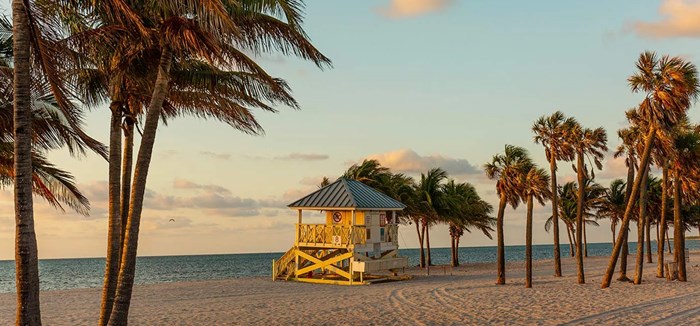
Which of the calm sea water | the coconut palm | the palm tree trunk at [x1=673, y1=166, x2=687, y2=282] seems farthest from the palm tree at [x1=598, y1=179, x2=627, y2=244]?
the calm sea water

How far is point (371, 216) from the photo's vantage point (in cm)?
3250

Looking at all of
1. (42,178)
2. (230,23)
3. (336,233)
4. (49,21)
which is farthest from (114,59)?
(336,233)

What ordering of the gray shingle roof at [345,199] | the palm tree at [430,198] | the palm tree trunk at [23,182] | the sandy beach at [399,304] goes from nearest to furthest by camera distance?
the palm tree trunk at [23,182], the sandy beach at [399,304], the gray shingle roof at [345,199], the palm tree at [430,198]

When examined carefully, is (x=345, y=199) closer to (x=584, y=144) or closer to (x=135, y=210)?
(x=584, y=144)

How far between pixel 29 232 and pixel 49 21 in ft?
11.2

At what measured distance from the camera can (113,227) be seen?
12156 millimetres

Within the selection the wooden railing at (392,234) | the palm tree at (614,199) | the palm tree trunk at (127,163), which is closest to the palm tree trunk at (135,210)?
the palm tree trunk at (127,163)

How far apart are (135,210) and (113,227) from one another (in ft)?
5.52

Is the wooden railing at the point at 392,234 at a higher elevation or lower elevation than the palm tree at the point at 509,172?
lower

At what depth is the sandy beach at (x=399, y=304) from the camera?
17766 millimetres

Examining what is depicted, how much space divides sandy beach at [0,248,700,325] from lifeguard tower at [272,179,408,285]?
2018 mm

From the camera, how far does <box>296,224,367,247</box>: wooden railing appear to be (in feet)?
102

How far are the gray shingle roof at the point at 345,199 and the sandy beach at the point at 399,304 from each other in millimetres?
4301

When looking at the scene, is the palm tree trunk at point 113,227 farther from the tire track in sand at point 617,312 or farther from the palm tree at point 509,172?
the palm tree at point 509,172
